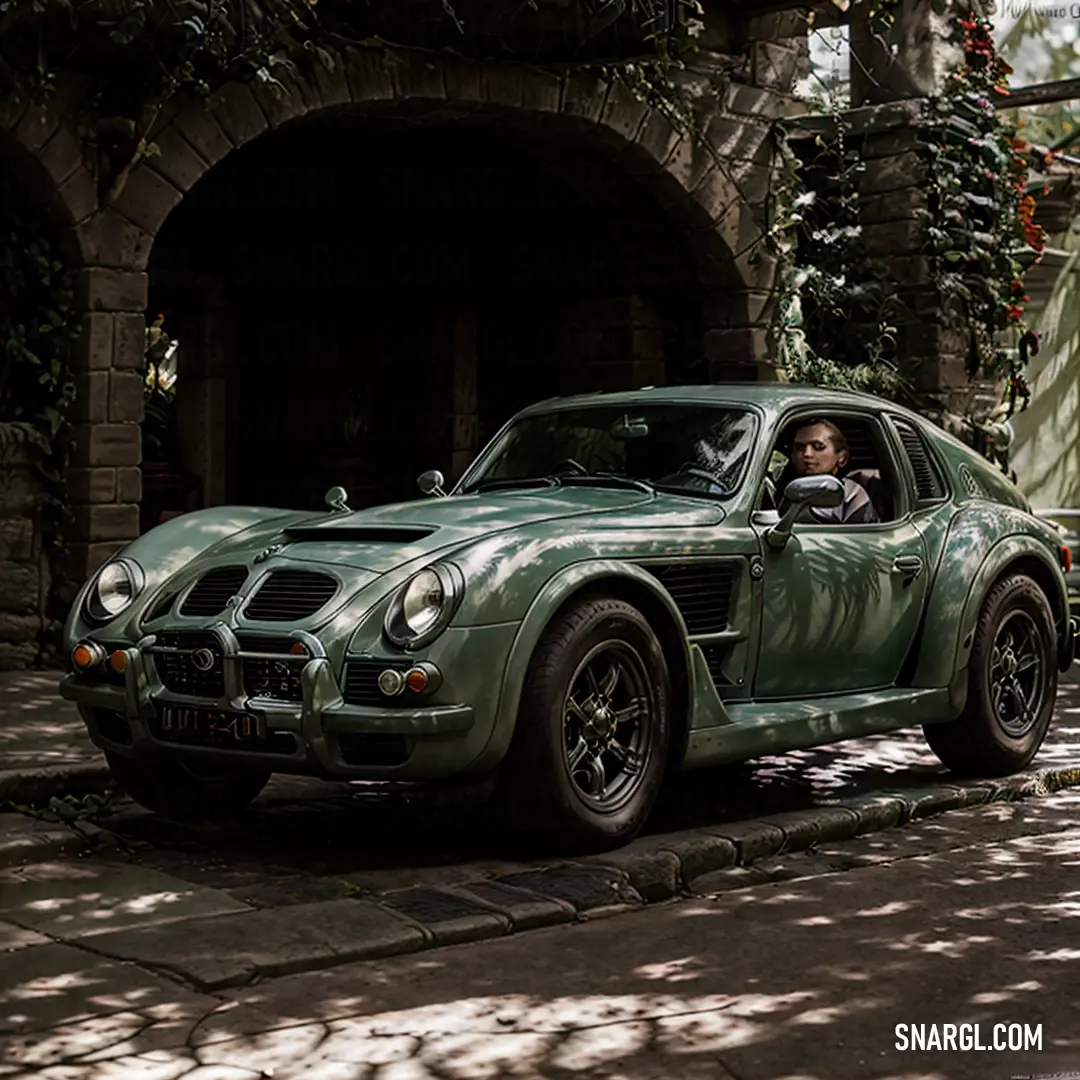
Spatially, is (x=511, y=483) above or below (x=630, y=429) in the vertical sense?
below

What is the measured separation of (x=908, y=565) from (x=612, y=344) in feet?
24.6

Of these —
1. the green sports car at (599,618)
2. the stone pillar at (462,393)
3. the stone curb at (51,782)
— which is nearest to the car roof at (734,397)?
the green sports car at (599,618)

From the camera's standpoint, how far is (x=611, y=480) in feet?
23.7

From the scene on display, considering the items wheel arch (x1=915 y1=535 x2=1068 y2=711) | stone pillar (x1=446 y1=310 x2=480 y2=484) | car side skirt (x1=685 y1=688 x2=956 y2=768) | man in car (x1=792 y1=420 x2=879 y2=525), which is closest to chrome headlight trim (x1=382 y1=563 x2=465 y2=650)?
car side skirt (x1=685 y1=688 x2=956 y2=768)

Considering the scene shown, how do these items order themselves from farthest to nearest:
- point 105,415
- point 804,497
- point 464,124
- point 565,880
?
point 464,124 < point 105,415 < point 804,497 < point 565,880

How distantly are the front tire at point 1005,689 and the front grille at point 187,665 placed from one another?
316cm

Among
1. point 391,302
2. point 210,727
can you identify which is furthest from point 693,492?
point 391,302

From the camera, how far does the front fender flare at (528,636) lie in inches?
233

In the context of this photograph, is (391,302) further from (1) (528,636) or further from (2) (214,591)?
(1) (528,636)

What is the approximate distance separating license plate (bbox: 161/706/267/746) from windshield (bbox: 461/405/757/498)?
1834 millimetres

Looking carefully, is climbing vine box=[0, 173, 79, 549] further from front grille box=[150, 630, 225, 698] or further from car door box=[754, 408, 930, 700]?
A: car door box=[754, 408, 930, 700]

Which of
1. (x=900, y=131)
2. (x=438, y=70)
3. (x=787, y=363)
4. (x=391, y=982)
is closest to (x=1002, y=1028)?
(x=391, y=982)

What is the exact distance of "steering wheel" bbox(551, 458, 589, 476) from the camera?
740cm

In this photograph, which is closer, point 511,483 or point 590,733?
point 590,733
